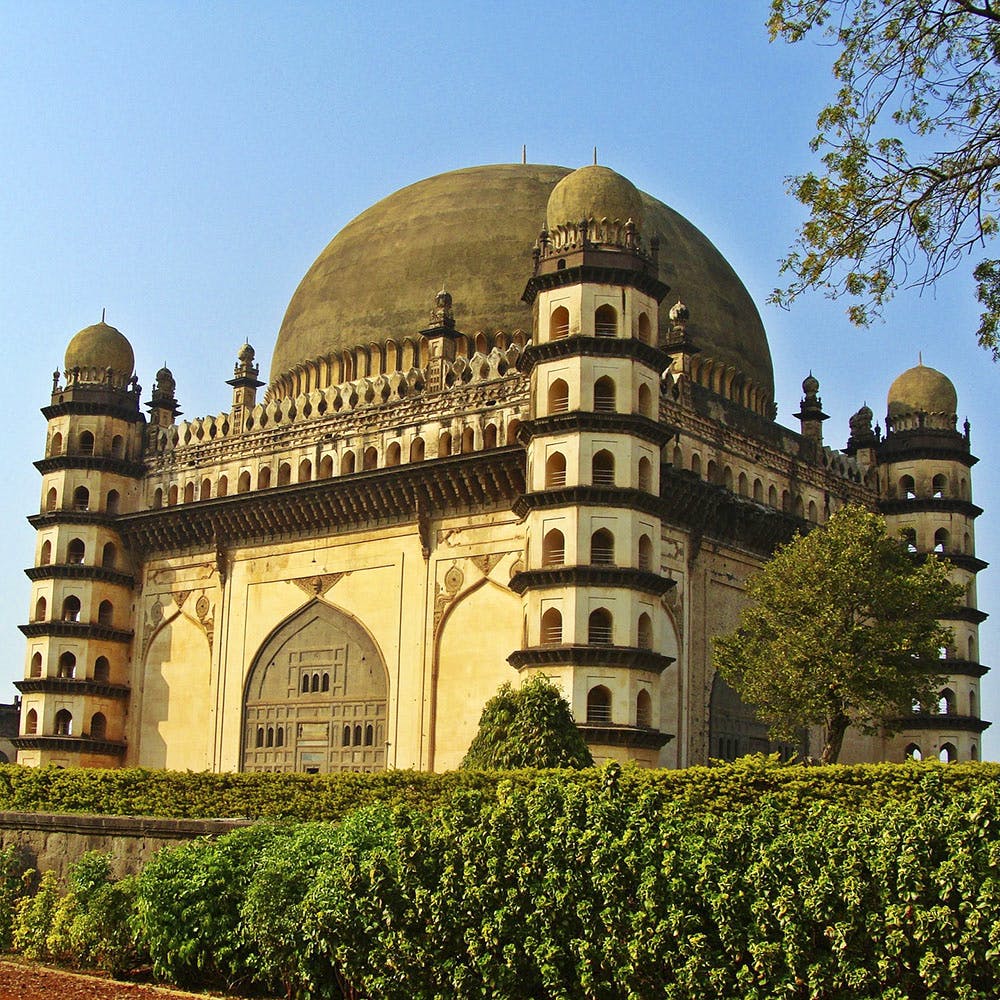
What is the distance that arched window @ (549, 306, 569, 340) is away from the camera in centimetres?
2980

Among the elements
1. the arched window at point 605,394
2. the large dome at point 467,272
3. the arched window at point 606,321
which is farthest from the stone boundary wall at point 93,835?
the large dome at point 467,272

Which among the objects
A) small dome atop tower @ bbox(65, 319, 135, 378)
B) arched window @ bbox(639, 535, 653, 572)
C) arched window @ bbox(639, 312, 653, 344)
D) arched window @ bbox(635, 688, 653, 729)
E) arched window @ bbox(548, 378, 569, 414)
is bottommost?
arched window @ bbox(635, 688, 653, 729)

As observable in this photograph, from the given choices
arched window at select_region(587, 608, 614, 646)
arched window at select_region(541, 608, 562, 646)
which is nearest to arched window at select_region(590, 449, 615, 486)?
arched window at select_region(587, 608, 614, 646)

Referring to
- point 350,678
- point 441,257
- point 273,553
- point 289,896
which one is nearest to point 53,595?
point 273,553

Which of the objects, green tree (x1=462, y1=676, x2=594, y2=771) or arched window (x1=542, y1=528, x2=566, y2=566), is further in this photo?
arched window (x1=542, y1=528, x2=566, y2=566)

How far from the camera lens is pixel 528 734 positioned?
78.2ft

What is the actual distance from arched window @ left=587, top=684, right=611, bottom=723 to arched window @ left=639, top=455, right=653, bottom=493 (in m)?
4.12

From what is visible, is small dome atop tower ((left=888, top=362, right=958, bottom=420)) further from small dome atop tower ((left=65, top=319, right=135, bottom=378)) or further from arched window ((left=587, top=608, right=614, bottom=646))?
small dome atop tower ((left=65, top=319, right=135, bottom=378))

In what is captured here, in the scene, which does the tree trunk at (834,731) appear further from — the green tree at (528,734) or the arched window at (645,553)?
the green tree at (528,734)

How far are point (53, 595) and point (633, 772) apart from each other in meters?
22.0

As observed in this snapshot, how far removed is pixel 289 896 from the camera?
13078 millimetres

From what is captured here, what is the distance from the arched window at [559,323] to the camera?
29.8 meters

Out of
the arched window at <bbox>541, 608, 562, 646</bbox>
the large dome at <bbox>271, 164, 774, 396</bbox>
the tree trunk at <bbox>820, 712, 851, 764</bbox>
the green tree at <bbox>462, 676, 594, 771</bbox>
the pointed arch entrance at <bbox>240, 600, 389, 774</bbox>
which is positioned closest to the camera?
the green tree at <bbox>462, 676, 594, 771</bbox>

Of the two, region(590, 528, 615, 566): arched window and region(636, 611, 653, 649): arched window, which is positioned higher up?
region(590, 528, 615, 566): arched window
